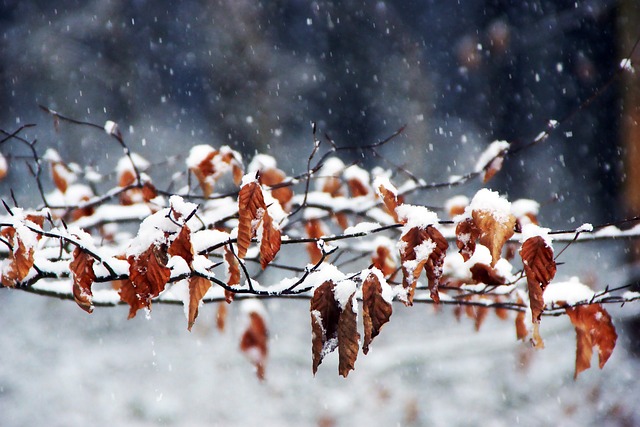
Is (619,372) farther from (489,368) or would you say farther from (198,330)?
(198,330)

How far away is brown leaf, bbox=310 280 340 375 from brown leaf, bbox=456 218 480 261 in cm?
38

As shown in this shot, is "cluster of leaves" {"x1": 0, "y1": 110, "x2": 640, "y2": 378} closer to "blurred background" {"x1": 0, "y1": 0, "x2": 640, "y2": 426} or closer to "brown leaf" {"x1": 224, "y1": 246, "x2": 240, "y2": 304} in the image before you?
"brown leaf" {"x1": 224, "y1": 246, "x2": 240, "y2": 304}

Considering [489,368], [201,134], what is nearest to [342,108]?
[201,134]

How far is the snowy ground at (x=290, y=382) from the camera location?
18.3 feet

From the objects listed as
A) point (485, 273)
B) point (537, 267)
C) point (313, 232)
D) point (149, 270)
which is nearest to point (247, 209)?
point (149, 270)

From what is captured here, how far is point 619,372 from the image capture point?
19.7 ft

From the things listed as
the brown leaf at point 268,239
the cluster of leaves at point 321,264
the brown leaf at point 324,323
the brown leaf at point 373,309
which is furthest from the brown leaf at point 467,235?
the brown leaf at point 268,239

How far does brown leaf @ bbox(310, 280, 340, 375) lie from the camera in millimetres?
1269

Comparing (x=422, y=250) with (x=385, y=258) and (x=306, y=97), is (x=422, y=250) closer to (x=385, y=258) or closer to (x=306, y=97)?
(x=385, y=258)

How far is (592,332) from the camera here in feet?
5.84

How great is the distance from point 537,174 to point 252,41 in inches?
303

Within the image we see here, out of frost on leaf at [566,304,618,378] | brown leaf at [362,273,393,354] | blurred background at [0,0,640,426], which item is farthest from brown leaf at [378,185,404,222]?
blurred background at [0,0,640,426]

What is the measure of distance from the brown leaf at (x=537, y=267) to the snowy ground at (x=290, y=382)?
409 centimetres

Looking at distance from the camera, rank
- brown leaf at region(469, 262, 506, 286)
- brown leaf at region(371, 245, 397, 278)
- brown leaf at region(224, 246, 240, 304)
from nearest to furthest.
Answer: brown leaf at region(224, 246, 240, 304) < brown leaf at region(469, 262, 506, 286) < brown leaf at region(371, 245, 397, 278)
